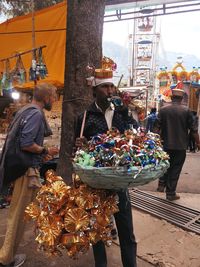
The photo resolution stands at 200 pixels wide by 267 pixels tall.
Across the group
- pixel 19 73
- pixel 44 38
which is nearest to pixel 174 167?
pixel 19 73

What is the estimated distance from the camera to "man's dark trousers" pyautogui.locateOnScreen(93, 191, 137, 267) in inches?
107

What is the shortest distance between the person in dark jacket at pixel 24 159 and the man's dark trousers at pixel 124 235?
2.77ft

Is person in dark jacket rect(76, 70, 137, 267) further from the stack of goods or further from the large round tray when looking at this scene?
the large round tray

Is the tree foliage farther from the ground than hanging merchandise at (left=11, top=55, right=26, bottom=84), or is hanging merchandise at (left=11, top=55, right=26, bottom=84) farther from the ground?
the tree foliage

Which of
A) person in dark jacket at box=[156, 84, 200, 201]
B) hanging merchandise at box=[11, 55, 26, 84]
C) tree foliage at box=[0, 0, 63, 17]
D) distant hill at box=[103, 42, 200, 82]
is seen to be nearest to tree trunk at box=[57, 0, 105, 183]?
distant hill at box=[103, 42, 200, 82]

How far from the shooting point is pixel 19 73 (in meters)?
6.24

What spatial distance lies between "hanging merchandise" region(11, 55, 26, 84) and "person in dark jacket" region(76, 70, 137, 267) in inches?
149

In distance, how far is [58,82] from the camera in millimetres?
5961

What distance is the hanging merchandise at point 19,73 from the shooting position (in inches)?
246

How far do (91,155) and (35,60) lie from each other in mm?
3848

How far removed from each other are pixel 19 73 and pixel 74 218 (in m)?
4.37

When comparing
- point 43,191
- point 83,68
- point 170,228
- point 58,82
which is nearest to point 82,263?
point 43,191

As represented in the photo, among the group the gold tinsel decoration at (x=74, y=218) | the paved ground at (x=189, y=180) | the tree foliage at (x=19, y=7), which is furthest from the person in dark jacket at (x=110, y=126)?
the tree foliage at (x=19, y=7)

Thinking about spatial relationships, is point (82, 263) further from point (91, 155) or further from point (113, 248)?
point (91, 155)
